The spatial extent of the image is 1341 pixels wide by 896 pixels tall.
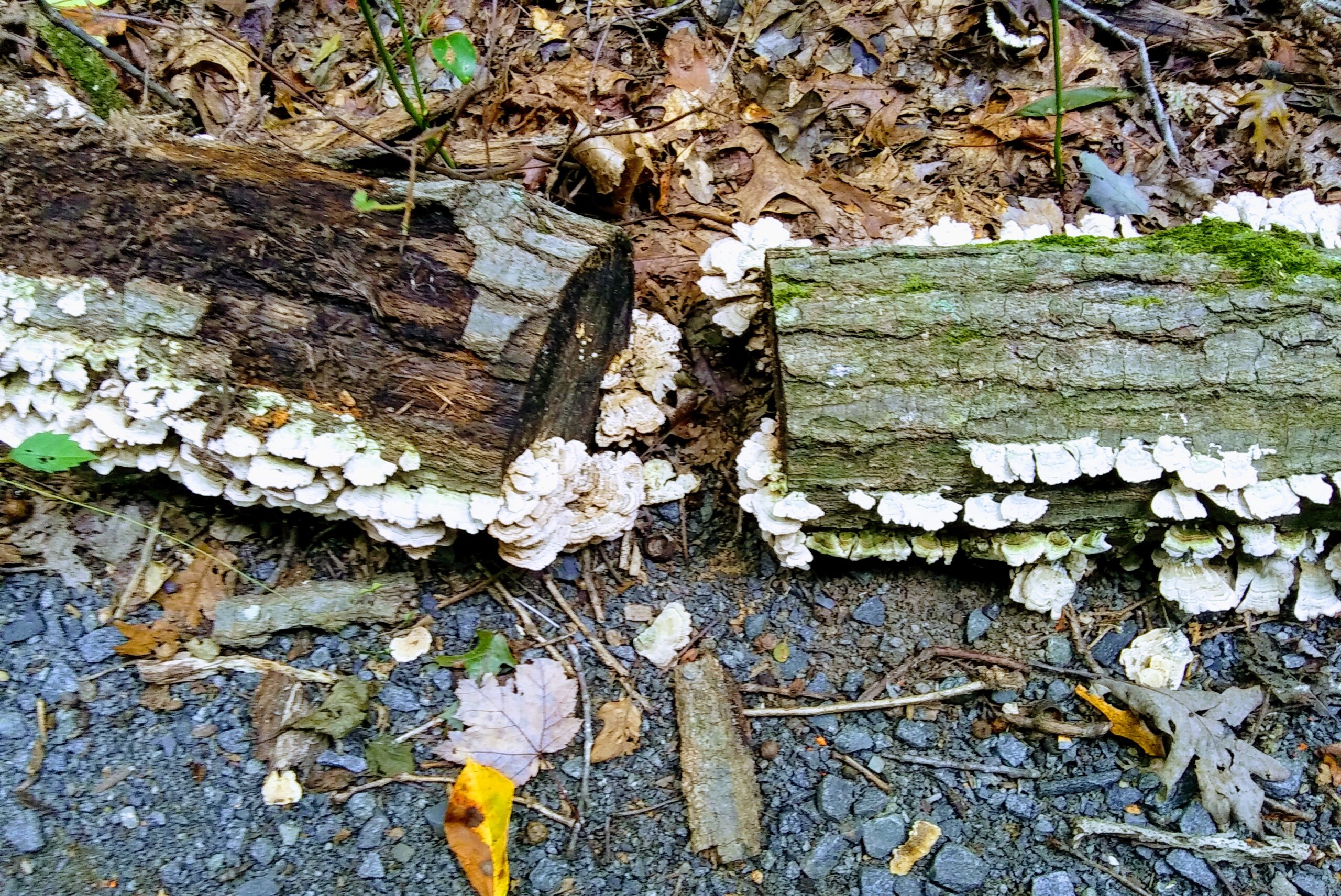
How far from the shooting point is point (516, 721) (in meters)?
2.68

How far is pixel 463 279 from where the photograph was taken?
2.55 meters

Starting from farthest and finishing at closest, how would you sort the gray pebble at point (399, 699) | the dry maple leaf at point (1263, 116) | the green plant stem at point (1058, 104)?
the dry maple leaf at point (1263, 116)
the green plant stem at point (1058, 104)
the gray pebble at point (399, 699)

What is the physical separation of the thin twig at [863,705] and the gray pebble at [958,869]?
421 millimetres

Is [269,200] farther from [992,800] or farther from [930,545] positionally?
[992,800]

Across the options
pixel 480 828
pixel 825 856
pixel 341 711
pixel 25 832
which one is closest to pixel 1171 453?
pixel 825 856

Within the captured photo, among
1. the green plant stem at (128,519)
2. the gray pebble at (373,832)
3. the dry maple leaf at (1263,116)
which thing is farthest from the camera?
the dry maple leaf at (1263,116)

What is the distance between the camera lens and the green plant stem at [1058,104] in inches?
133

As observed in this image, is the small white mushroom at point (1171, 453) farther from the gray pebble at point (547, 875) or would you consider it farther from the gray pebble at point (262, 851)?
the gray pebble at point (262, 851)

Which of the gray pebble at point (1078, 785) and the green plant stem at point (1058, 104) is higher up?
the green plant stem at point (1058, 104)

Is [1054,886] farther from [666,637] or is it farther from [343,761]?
[343,761]

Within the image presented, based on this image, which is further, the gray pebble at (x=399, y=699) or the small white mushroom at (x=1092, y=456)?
the gray pebble at (x=399, y=699)

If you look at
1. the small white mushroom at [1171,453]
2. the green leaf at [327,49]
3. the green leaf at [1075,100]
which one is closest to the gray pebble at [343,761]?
the small white mushroom at [1171,453]

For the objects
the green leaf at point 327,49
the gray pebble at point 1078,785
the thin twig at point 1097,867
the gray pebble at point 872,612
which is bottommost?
the thin twig at point 1097,867

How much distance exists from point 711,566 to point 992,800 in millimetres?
1126
